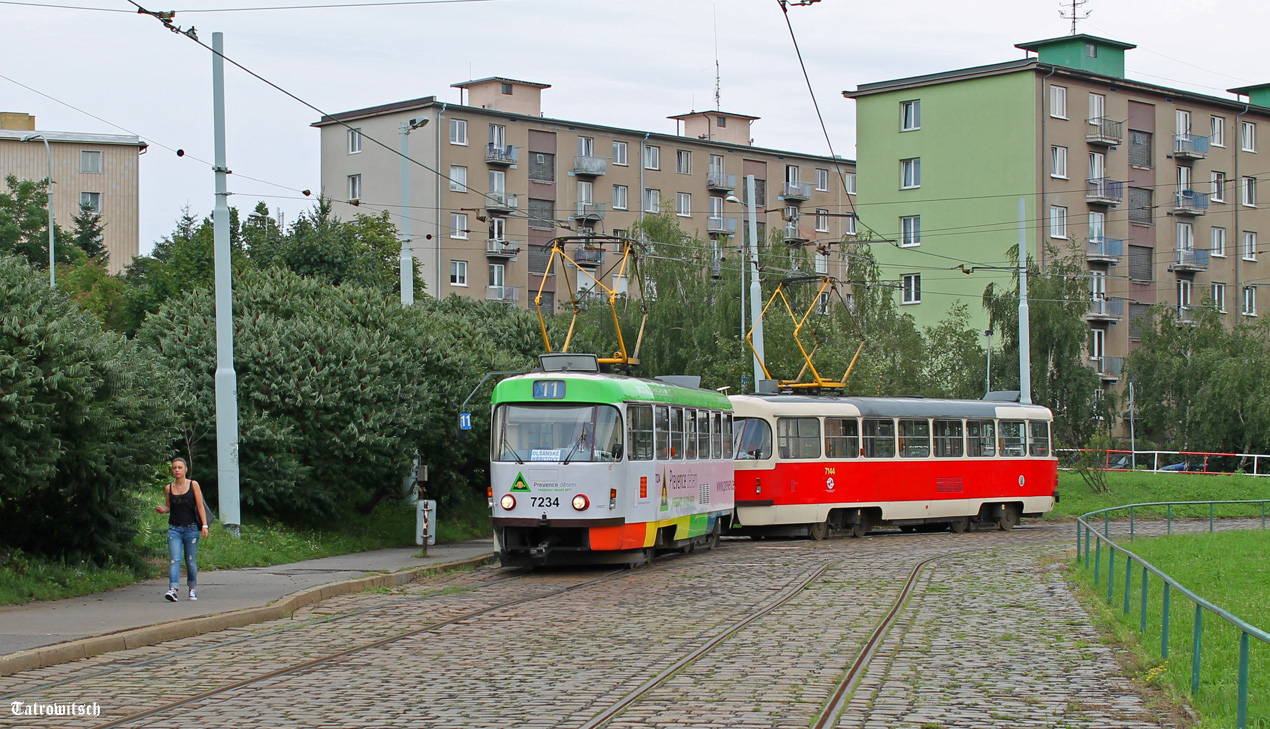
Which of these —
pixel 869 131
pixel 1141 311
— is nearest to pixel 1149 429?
pixel 1141 311

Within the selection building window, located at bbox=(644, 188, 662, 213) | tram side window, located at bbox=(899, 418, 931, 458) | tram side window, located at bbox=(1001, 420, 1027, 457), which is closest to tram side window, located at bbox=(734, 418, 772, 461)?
tram side window, located at bbox=(899, 418, 931, 458)

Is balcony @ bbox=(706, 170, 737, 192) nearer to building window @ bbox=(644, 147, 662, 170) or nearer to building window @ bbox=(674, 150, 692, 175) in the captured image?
building window @ bbox=(674, 150, 692, 175)

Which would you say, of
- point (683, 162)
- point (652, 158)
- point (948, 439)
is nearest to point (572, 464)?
point (948, 439)

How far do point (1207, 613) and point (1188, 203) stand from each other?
65787 mm

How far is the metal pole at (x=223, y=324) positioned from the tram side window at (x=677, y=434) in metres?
6.73

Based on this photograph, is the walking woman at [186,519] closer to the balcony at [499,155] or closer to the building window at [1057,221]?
the building window at [1057,221]

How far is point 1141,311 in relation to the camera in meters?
71.2

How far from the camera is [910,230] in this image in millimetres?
69125

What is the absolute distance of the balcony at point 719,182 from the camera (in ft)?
283

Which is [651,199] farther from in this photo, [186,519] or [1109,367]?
[186,519]

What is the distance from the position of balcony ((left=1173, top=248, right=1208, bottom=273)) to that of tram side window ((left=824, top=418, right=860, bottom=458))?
47.1m

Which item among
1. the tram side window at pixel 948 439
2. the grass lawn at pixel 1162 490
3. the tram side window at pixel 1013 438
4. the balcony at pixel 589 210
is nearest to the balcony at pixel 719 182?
the balcony at pixel 589 210

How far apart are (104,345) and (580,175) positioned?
6451cm

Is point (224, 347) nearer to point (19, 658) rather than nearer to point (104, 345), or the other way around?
point (104, 345)
